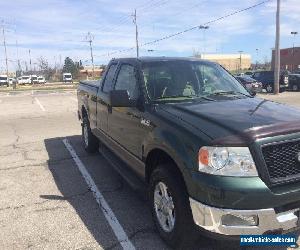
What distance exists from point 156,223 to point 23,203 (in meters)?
2.19

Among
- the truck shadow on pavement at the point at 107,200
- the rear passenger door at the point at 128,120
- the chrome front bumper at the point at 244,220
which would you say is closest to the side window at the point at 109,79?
the rear passenger door at the point at 128,120

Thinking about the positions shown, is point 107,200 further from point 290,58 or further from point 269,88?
point 290,58

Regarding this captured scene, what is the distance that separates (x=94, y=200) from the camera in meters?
5.40

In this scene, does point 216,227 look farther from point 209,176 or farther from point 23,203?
point 23,203

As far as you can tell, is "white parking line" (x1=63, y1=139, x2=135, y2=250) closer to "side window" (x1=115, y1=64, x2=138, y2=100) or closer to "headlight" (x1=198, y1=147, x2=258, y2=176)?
"headlight" (x1=198, y1=147, x2=258, y2=176)

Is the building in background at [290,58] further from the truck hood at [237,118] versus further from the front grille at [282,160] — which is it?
the front grille at [282,160]

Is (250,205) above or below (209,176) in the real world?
below

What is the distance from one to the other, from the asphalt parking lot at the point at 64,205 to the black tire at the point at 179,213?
209mm

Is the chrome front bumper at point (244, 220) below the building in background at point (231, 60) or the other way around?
below

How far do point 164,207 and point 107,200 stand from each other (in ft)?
5.27

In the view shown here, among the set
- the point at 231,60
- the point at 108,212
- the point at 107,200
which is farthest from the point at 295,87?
the point at 231,60

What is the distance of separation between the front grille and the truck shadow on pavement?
710 mm

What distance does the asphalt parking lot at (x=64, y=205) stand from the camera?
417 cm

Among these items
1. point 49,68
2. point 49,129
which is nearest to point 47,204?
point 49,129
